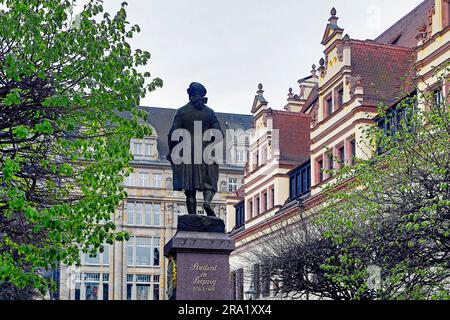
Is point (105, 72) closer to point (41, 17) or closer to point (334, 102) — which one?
point (41, 17)

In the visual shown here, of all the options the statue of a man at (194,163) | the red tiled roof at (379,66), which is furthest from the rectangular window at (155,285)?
the statue of a man at (194,163)

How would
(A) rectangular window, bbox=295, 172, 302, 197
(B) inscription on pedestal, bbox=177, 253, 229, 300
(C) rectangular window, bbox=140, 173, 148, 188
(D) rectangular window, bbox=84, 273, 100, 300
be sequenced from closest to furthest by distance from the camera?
(B) inscription on pedestal, bbox=177, 253, 229, 300 → (A) rectangular window, bbox=295, 172, 302, 197 → (D) rectangular window, bbox=84, 273, 100, 300 → (C) rectangular window, bbox=140, 173, 148, 188

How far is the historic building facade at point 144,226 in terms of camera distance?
3226 inches

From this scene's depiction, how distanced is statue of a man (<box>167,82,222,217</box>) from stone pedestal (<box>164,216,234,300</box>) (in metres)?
1.11

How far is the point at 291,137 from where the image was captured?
51500 mm

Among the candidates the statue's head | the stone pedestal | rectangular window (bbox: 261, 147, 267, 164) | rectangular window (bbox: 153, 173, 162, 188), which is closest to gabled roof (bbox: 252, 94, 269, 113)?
rectangular window (bbox: 261, 147, 267, 164)

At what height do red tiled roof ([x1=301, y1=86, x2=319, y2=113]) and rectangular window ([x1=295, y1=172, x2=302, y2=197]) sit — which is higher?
red tiled roof ([x1=301, y1=86, x2=319, y2=113])

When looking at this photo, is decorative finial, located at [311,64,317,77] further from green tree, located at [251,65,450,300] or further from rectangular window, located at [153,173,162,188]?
green tree, located at [251,65,450,300]

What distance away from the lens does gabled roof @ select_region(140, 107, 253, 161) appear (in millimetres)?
87938

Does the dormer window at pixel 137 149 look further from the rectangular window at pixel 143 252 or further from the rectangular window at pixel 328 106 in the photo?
the rectangular window at pixel 328 106

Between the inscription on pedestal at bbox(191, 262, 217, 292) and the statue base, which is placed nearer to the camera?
the inscription on pedestal at bbox(191, 262, 217, 292)

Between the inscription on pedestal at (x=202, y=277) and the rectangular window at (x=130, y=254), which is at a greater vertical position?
the rectangular window at (x=130, y=254)

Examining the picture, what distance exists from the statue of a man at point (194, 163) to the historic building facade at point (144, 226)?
6418 centimetres

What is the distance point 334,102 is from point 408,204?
74.2 feet
